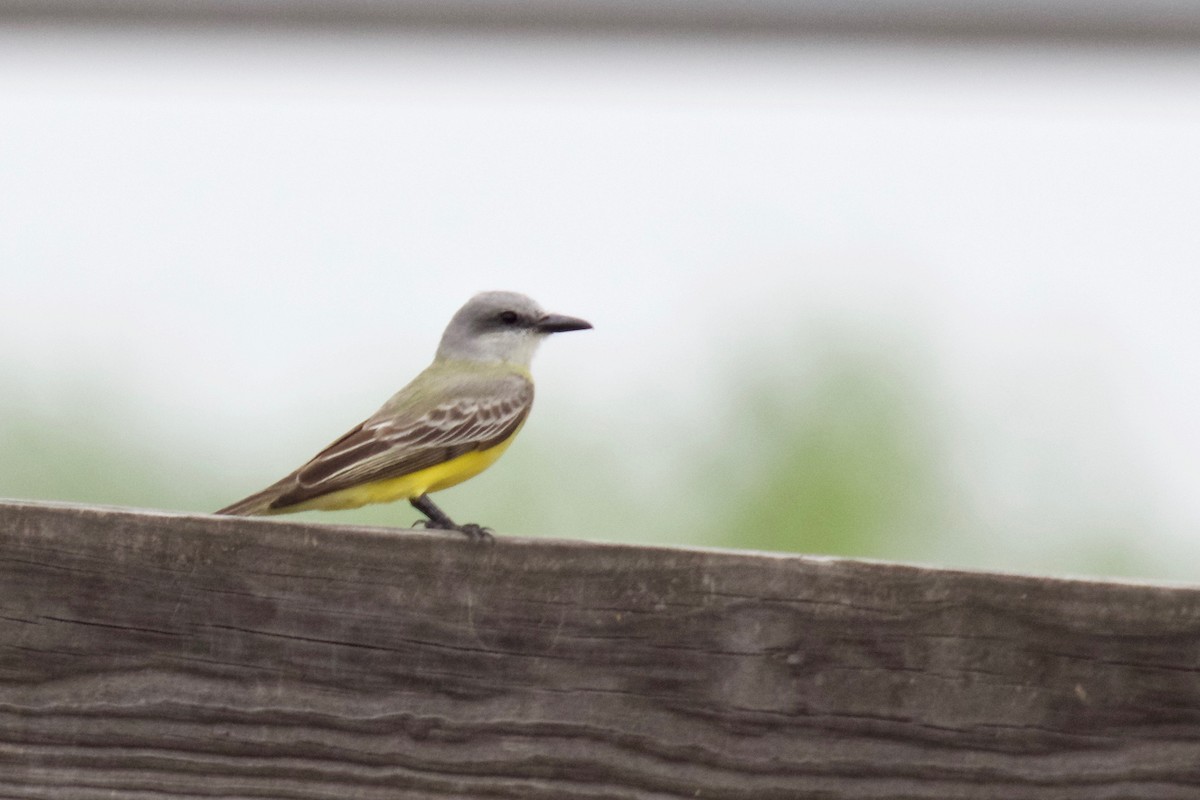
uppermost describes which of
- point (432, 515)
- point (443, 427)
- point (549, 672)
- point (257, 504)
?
point (549, 672)

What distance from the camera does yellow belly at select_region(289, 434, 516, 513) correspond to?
447cm

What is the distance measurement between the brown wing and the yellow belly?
0.04 m

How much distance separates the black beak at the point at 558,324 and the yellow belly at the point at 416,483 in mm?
884

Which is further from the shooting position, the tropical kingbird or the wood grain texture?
the tropical kingbird

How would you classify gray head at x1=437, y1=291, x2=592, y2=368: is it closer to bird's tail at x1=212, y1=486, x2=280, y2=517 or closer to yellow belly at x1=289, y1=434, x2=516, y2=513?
yellow belly at x1=289, y1=434, x2=516, y2=513

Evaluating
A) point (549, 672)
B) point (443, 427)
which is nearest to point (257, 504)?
point (443, 427)

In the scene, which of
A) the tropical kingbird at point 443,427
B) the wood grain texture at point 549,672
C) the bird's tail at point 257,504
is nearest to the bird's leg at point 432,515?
the tropical kingbird at point 443,427

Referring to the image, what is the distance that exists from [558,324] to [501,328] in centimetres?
30

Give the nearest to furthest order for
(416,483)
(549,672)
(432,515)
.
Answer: (549,672)
(432,515)
(416,483)

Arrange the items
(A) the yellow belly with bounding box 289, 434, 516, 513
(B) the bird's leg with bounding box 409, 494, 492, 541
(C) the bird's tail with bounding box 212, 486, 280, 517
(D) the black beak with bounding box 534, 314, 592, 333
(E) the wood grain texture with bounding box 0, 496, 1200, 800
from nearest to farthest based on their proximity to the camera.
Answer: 1. (E) the wood grain texture with bounding box 0, 496, 1200, 800
2. (C) the bird's tail with bounding box 212, 486, 280, 517
3. (B) the bird's leg with bounding box 409, 494, 492, 541
4. (A) the yellow belly with bounding box 289, 434, 516, 513
5. (D) the black beak with bounding box 534, 314, 592, 333

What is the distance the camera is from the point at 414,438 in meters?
4.75

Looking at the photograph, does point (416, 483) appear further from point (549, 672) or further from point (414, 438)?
point (549, 672)

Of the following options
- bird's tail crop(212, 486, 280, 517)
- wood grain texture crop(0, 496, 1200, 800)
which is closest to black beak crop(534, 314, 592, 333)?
bird's tail crop(212, 486, 280, 517)

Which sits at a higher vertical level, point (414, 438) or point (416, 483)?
point (414, 438)
